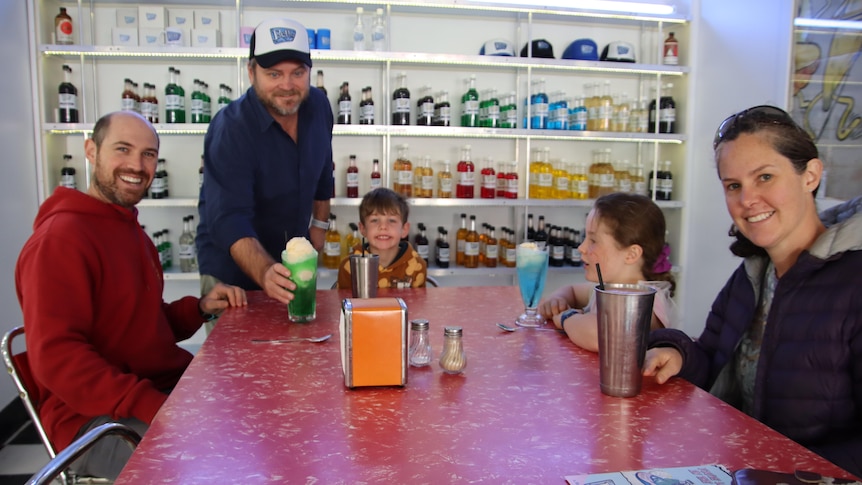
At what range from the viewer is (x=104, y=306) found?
1457 millimetres

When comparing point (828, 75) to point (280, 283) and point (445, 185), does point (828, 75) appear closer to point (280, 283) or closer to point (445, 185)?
point (445, 185)

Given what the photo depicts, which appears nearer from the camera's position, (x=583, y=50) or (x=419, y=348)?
(x=419, y=348)

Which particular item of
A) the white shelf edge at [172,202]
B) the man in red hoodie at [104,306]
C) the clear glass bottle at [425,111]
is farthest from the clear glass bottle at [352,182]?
the man in red hoodie at [104,306]

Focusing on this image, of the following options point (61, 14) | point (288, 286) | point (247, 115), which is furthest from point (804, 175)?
point (61, 14)

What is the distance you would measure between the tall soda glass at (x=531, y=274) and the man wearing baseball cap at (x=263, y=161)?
0.76m

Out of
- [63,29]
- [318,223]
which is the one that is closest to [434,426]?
[318,223]

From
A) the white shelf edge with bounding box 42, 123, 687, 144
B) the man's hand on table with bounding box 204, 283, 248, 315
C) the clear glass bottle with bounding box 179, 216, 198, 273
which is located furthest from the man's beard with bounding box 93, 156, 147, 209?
the clear glass bottle with bounding box 179, 216, 198, 273

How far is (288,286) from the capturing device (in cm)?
141

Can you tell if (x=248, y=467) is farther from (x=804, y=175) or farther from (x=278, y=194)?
(x=278, y=194)

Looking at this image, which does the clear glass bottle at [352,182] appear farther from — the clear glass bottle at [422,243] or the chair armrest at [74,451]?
the chair armrest at [74,451]

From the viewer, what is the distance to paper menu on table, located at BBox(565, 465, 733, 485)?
679 mm

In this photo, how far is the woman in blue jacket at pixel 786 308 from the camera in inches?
41.9

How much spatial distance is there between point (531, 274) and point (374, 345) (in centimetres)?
55

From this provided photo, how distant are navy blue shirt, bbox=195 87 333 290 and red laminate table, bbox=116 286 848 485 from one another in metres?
0.84
